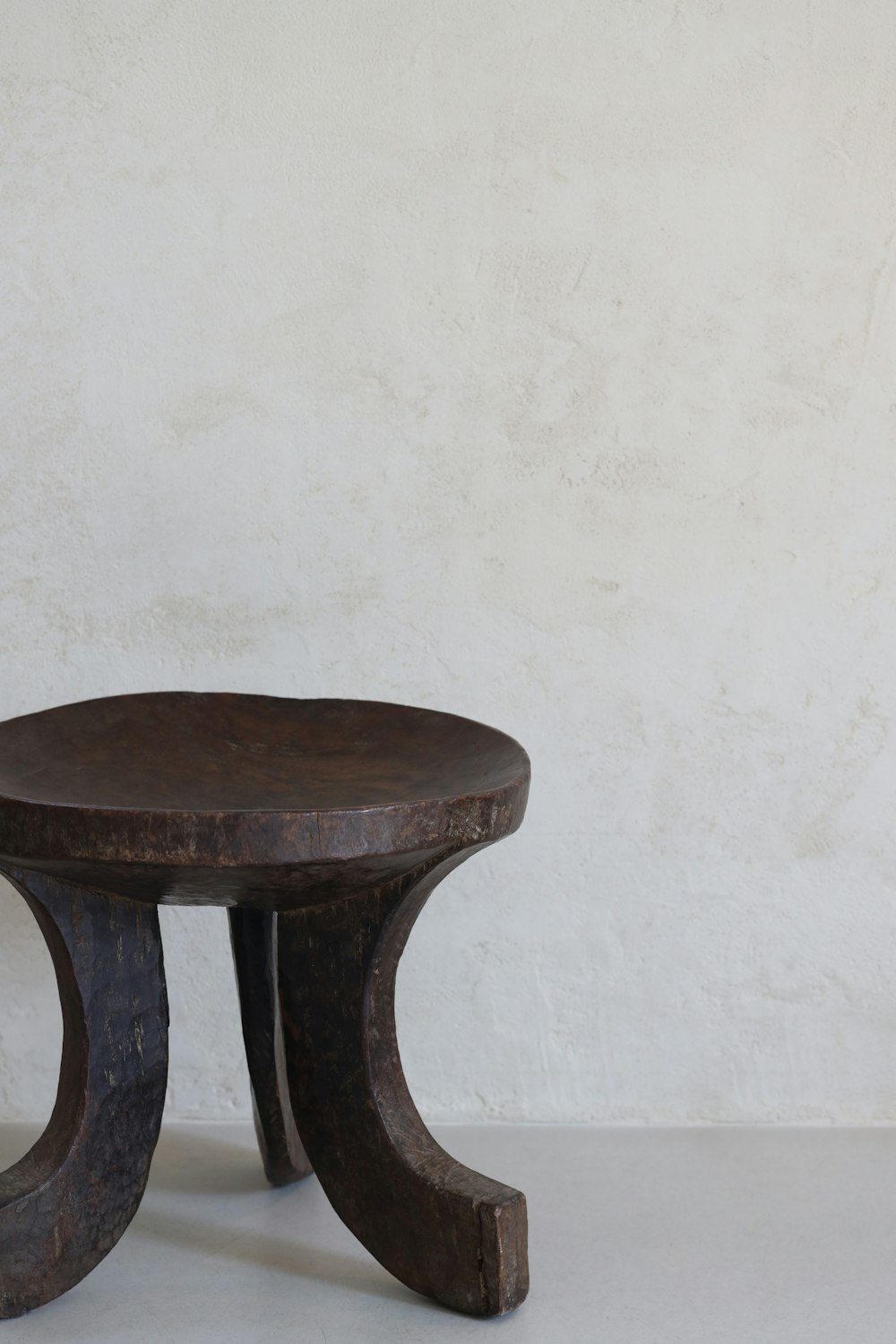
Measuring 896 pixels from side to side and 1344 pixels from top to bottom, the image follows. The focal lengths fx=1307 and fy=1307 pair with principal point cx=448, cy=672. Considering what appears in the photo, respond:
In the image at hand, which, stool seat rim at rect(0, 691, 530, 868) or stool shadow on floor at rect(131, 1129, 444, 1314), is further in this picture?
stool shadow on floor at rect(131, 1129, 444, 1314)

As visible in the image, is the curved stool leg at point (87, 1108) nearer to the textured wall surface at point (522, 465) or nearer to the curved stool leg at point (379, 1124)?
the curved stool leg at point (379, 1124)

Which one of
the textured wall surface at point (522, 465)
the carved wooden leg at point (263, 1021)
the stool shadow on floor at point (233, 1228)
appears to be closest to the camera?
the stool shadow on floor at point (233, 1228)

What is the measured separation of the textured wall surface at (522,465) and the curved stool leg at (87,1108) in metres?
0.53

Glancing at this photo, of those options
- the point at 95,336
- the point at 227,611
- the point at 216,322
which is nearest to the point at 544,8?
the point at 216,322

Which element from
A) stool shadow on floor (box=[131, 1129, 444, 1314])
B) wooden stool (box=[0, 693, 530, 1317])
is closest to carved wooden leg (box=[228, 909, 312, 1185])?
stool shadow on floor (box=[131, 1129, 444, 1314])

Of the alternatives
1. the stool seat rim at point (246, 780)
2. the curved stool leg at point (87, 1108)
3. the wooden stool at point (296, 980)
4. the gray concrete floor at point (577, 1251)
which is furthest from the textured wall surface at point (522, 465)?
the curved stool leg at point (87, 1108)

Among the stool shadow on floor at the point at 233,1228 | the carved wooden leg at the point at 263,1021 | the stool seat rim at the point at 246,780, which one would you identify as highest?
the stool seat rim at the point at 246,780

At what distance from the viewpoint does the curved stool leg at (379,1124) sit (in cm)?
137

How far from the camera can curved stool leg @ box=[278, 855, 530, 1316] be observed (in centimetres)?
137

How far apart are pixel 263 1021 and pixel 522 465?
0.87m

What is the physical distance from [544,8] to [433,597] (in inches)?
34.2

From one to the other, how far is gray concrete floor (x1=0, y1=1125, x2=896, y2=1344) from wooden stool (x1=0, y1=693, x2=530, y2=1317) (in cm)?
7

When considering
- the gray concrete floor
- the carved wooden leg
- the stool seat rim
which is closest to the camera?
the stool seat rim

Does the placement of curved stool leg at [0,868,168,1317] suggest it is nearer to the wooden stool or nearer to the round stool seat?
the wooden stool
